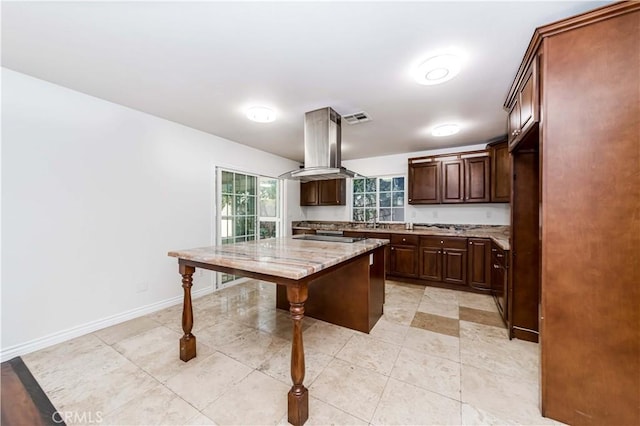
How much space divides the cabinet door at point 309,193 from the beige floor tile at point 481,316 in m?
3.39

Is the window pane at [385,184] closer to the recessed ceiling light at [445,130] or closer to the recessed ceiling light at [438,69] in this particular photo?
the recessed ceiling light at [445,130]

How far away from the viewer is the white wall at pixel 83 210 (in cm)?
202

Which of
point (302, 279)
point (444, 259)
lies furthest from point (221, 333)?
point (444, 259)

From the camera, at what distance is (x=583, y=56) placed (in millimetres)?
1313

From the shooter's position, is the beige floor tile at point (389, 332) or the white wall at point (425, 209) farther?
the white wall at point (425, 209)

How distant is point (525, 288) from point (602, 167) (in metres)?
1.40

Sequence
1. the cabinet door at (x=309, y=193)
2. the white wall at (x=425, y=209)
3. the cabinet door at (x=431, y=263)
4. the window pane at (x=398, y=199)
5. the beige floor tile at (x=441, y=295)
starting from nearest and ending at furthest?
1. the beige floor tile at (x=441, y=295)
2. the cabinet door at (x=431, y=263)
3. the white wall at (x=425, y=209)
4. the window pane at (x=398, y=199)
5. the cabinet door at (x=309, y=193)

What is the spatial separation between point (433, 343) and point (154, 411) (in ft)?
7.25

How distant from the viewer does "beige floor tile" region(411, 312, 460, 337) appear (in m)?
2.46

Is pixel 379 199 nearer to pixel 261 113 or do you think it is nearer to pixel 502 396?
pixel 261 113

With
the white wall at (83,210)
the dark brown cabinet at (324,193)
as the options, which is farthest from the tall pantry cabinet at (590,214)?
the dark brown cabinet at (324,193)

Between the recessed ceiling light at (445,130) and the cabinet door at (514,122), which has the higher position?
the recessed ceiling light at (445,130)

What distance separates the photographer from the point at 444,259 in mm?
3791

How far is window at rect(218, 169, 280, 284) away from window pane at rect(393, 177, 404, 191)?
2.39 meters
